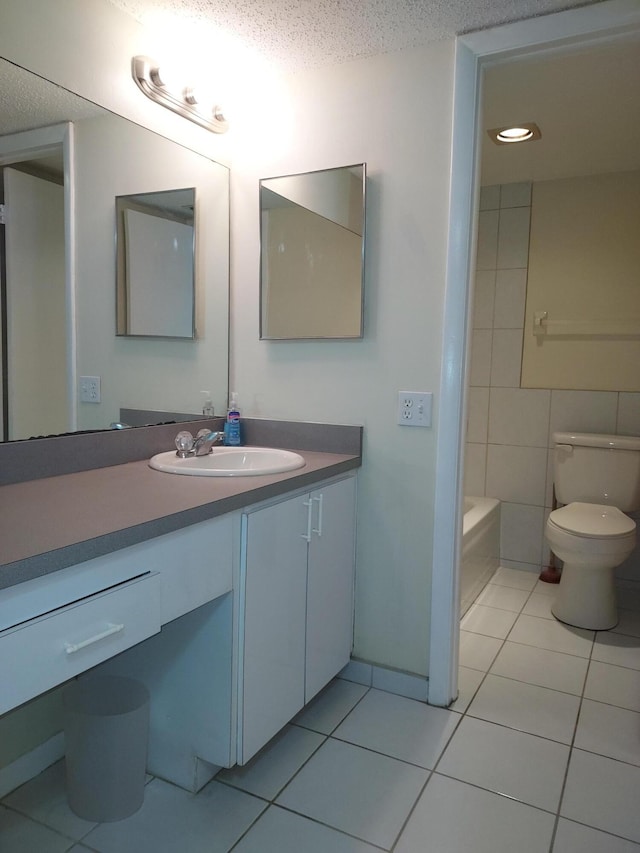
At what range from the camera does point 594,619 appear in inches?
104

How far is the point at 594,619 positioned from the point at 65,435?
233 cm

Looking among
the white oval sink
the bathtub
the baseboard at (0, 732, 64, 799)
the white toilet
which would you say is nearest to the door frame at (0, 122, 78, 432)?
the white oval sink

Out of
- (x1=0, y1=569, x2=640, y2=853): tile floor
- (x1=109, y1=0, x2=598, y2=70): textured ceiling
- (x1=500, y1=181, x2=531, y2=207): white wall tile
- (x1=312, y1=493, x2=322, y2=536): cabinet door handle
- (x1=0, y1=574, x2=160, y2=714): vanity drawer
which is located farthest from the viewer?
(x1=500, y1=181, x2=531, y2=207): white wall tile

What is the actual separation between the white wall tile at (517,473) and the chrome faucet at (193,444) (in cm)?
201

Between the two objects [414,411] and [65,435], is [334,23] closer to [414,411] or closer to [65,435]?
[414,411]

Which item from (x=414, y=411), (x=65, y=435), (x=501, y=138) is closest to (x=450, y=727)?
(x=414, y=411)

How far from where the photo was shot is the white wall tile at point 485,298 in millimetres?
3377

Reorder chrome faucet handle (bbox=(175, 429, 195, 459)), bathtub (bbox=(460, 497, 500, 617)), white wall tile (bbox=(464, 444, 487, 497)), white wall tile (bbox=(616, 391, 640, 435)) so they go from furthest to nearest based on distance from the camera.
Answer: white wall tile (bbox=(464, 444, 487, 497)) < white wall tile (bbox=(616, 391, 640, 435)) < bathtub (bbox=(460, 497, 500, 617)) < chrome faucet handle (bbox=(175, 429, 195, 459))

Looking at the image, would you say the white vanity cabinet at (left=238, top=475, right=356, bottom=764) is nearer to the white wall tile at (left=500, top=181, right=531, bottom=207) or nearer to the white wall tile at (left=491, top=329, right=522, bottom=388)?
the white wall tile at (left=491, top=329, right=522, bottom=388)

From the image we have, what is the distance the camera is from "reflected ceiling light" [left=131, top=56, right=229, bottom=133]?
72.5 inches

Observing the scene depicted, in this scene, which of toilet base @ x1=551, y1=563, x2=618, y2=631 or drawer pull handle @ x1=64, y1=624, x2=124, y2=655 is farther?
toilet base @ x1=551, y1=563, x2=618, y2=631

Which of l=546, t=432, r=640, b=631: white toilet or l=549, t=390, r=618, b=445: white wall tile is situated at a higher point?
l=549, t=390, r=618, b=445: white wall tile

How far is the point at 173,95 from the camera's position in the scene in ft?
6.44

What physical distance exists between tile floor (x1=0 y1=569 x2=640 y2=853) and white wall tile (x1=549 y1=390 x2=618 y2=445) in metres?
1.34
